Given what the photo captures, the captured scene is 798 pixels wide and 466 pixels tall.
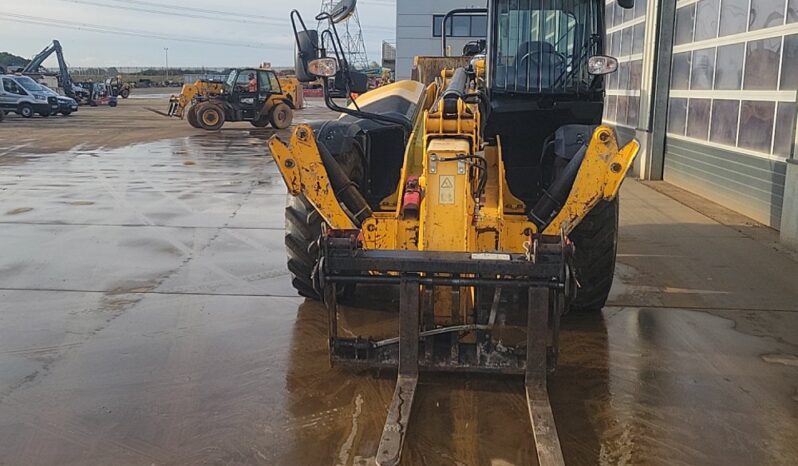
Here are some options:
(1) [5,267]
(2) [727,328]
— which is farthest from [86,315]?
(2) [727,328]

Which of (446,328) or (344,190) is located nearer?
(446,328)

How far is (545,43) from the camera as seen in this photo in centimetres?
612

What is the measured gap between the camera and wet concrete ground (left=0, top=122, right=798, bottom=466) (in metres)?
3.84

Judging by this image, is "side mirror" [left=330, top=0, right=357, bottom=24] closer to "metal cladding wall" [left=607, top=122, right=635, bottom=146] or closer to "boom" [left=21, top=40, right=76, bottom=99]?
"metal cladding wall" [left=607, top=122, right=635, bottom=146]

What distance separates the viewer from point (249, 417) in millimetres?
4141

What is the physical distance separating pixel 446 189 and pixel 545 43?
7.81 ft

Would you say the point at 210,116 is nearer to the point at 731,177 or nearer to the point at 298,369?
the point at 731,177

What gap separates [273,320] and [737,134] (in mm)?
8150

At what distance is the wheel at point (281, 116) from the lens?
89.8 ft

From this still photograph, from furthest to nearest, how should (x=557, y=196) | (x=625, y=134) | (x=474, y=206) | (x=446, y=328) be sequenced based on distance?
(x=625, y=134)
(x=557, y=196)
(x=474, y=206)
(x=446, y=328)

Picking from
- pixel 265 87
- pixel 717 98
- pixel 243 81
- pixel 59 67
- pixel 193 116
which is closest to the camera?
pixel 717 98

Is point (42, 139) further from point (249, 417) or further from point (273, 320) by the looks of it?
point (249, 417)

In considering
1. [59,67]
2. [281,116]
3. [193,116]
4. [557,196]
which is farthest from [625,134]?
[59,67]

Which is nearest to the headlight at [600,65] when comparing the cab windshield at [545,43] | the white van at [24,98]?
the cab windshield at [545,43]
